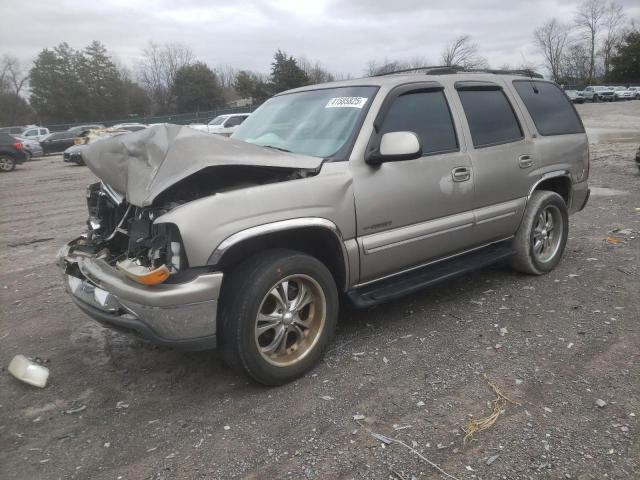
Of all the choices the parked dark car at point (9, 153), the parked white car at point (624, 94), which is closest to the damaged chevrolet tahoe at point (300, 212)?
the parked dark car at point (9, 153)

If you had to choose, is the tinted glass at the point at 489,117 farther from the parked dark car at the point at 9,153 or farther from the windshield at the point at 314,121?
the parked dark car at the point at 9,153

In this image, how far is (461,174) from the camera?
13.2ft

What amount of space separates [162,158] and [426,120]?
2036mm

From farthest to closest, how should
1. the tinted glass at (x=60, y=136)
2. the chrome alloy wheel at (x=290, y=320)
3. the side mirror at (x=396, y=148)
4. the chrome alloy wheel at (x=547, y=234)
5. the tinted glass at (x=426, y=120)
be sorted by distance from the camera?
the tinted glass at (x=60, y=136), the chrome alloy wheel at (x=547, y=234), the tinted glass at (x=426, y=120), the side mirror at (x=396, y=148), the chrome alloy wheel at (x=290, y=320)

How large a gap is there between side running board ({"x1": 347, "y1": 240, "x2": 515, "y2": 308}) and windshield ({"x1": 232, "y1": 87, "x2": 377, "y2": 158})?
1.01m

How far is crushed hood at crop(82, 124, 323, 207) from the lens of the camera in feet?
9.55

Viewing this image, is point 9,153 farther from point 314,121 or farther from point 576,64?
point 576,64

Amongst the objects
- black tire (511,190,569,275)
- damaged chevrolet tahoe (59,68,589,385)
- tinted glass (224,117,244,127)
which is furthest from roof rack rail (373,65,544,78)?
tinted glass (224,117,244,127)

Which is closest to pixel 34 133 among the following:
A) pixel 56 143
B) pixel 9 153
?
pixel 56 143

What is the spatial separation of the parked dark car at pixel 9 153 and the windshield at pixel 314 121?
1908 cm

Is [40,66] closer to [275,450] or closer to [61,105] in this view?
[61,105]

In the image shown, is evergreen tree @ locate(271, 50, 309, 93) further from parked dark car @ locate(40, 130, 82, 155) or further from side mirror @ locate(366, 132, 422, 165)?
side mirror @ locate(366, 132, 422, 165)

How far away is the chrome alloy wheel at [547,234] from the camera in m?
4.98

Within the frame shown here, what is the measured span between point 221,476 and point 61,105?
59.9m
